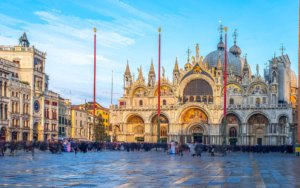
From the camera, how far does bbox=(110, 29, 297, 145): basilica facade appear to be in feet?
279

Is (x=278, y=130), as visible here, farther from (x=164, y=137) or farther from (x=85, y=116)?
(x=85, y=116)

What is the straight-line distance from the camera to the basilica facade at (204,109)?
85188 mm

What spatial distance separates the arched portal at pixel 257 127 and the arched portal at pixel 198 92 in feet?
25.9

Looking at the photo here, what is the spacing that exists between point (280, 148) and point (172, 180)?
52526 mm

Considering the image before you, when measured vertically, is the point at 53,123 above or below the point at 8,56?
below

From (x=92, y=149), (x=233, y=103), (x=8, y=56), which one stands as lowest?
(x=92, y=149)

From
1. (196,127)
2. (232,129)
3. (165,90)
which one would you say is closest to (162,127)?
(196,127)

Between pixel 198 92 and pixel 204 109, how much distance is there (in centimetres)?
453

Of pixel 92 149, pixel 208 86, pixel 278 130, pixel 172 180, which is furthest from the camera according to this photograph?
pixel 208 86

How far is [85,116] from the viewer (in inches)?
4616

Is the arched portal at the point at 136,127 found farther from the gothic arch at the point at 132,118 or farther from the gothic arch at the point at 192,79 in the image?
the gothic arch at the point at 192,79

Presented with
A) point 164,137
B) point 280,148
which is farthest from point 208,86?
point 280,148

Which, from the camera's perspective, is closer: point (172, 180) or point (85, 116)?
point (172, 180)

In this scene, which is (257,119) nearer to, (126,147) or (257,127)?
(257,127)
